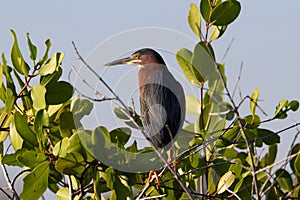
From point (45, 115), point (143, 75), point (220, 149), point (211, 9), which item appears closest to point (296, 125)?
point (220, 149)

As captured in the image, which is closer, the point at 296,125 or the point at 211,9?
the point at 296,125

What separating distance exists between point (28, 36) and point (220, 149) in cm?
87

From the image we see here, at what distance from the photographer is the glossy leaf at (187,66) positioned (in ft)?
8.35

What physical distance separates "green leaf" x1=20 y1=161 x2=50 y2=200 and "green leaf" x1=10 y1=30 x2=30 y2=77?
395 millimetres

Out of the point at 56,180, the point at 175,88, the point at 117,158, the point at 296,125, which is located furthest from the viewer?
the point at 175,88

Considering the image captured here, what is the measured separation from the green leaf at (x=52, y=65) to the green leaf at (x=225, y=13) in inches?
25.0

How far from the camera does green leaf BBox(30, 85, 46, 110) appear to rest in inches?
83.8

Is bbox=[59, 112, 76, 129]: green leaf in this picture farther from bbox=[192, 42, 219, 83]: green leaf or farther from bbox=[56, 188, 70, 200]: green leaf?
bbox=[192, 42, 219, 83]: green leaf

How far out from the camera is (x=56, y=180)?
232cm

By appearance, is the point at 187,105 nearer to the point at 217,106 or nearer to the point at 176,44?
the point at 217,106

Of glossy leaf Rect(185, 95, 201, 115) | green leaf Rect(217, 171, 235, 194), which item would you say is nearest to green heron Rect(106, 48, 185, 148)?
glossy leaf Rect(185, 95, 201, 115)

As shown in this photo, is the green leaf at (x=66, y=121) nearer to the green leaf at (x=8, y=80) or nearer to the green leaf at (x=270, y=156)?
the green leaf at (x=8, y=80)

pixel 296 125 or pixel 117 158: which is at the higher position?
pixel 296 125

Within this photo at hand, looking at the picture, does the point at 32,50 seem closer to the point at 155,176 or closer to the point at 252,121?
the point at 155,176
